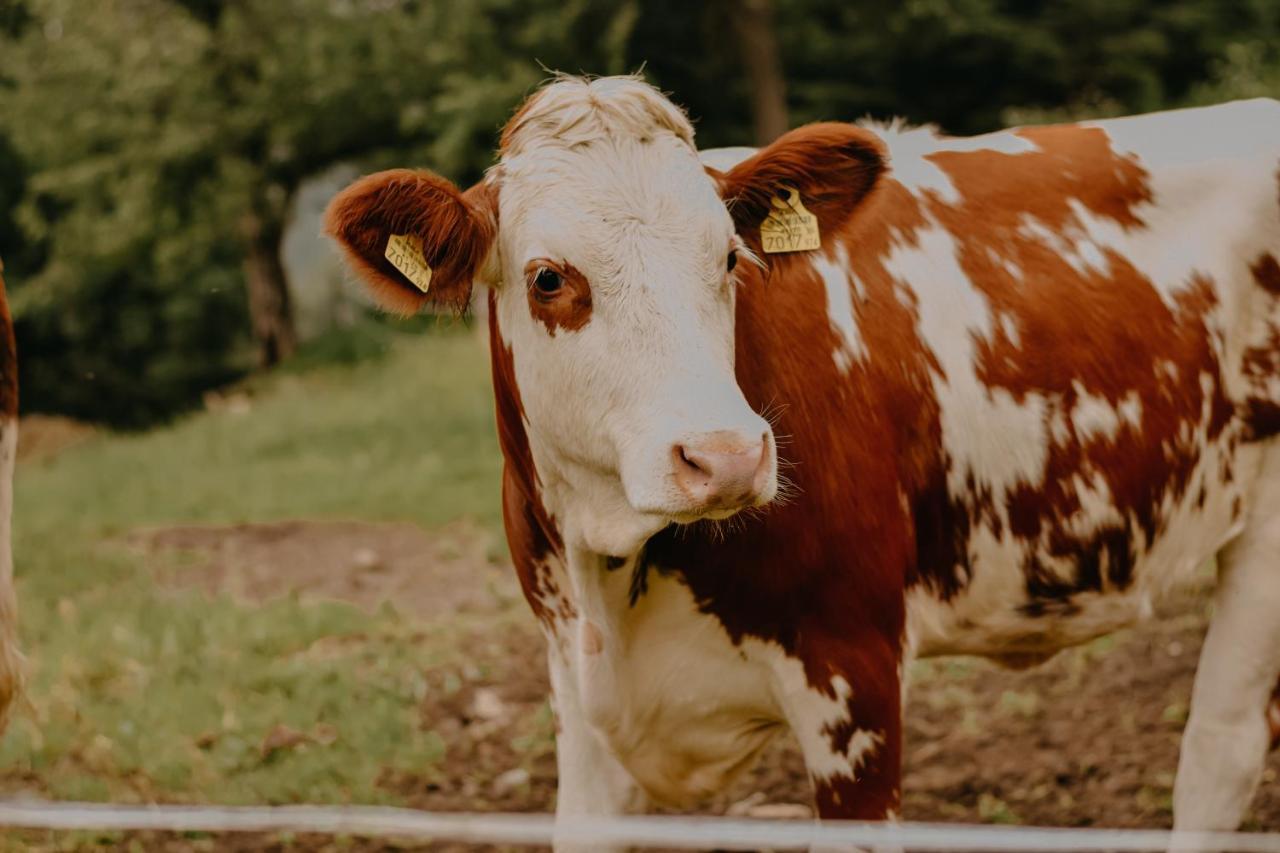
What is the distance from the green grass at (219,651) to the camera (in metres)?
4.85

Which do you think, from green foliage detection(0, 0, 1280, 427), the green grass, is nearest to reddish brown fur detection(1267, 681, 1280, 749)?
the green grass

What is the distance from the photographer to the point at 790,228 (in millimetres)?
3127

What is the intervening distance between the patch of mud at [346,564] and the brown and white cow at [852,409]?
3677 millimetres

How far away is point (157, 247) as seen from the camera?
71.8ft

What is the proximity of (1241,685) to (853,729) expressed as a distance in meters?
1.27

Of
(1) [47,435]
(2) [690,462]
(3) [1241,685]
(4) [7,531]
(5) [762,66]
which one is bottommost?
(1) [47,435]

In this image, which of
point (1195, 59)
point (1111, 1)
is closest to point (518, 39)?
point (1111, 1)

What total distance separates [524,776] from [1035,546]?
207cm

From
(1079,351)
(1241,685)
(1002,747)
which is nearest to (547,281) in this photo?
(1079,351)

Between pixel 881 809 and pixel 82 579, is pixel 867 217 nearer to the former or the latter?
pixel 881 809

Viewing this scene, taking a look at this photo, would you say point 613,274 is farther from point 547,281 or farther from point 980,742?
point 980,742

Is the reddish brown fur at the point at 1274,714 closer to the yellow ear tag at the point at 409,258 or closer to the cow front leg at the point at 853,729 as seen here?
the cow front leg at the point at 853,729

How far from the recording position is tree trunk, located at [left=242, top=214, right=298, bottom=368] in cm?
2320

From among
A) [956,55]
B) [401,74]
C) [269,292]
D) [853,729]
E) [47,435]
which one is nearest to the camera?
[853,729]
